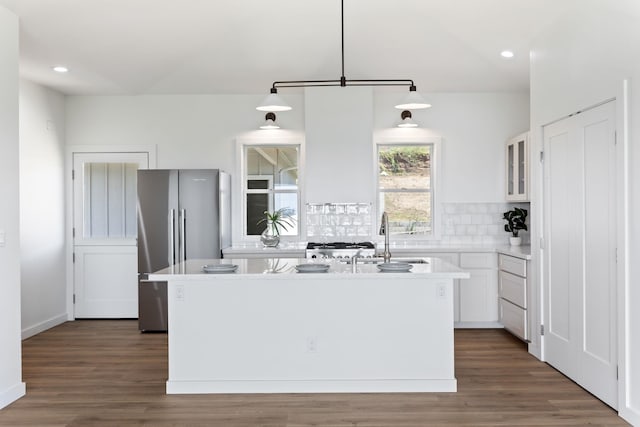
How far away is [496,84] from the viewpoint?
6.84 meters

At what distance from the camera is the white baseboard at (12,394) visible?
Result: 13.5 ft

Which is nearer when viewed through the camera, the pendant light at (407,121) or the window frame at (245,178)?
the pendant light at (407,121)

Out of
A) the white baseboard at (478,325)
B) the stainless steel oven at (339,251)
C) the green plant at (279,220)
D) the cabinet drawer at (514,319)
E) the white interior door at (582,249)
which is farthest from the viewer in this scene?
the green plant at (279,220)

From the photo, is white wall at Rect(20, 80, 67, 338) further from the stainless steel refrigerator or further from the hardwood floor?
the hardwood floor

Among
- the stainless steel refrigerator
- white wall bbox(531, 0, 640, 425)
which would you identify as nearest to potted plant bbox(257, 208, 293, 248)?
the stainless steel refrigerator

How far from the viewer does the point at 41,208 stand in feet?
21.9

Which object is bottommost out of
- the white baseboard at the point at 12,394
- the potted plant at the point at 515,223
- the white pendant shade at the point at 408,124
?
the white baseboard at the point at 12,394

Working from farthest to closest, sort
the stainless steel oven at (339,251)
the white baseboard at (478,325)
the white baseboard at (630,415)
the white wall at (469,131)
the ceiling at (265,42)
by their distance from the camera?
the white wall at (469,131), the white baseboard at (478,325), the stainless steel oven at (339,251), the ceiling at (265,42), the white baseboard at (630,415)

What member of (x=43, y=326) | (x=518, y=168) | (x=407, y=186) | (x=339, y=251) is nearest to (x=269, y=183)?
(x=339, y=251)

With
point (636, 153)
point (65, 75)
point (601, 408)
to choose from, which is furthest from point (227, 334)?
point (65, 75)

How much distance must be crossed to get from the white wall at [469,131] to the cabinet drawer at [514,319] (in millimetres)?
1349

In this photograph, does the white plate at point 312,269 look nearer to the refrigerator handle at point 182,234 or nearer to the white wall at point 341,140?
the white wall at point 341,140

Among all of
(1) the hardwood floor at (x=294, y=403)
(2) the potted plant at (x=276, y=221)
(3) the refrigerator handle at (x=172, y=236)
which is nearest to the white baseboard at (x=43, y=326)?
(1) the hardwood floor at (x=294, y=403)

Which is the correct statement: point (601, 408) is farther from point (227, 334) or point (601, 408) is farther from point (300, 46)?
point (300, 46)
